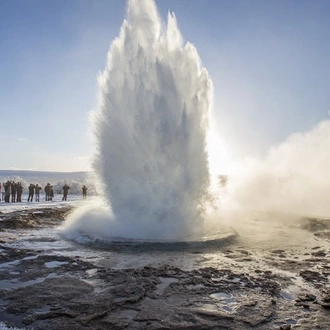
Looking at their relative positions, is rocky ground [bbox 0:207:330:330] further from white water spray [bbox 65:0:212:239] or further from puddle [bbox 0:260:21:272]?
white water spray [bbox 65:0:212:239]

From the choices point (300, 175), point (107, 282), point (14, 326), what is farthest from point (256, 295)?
point (300, 175)

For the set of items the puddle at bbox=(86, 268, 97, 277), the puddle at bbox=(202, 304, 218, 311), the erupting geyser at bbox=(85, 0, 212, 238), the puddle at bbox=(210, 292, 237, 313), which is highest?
the erupting geyser at bbox=(85, 0, 212, 238)

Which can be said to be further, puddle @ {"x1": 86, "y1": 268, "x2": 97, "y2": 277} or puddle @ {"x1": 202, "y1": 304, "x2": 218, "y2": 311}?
puddle @ {"x1": 86, "y1": 268, "x2": 97, "y2": 277}

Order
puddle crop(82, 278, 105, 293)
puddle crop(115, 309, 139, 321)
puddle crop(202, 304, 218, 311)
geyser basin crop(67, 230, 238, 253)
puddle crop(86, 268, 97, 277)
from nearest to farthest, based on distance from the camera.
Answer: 1. puddle crop(115, 309, 139, 321)
2. puddle crop(202, 304, 218, 311)
3. puddle crop(82, 278, 105, 293)
4. puddle crop(86, 268, 97, 277)
5. geyser basin crop(67, 230, 238, 253)

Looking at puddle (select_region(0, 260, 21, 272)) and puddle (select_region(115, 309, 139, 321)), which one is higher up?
puddle (select_region(0, 260, 21, 272))

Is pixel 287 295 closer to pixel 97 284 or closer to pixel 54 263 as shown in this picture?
pixel 97 284

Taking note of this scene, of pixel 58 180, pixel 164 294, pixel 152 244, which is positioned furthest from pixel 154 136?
pixel 58 180

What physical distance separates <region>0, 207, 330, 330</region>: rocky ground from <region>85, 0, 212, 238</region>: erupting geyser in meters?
3.54

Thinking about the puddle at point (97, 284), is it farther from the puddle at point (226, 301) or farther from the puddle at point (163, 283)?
the puddle at point (226, 301)

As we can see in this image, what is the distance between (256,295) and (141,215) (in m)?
6.17

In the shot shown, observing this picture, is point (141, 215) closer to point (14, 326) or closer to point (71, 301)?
point (71, 301)

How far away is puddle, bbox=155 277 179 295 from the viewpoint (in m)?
5.55

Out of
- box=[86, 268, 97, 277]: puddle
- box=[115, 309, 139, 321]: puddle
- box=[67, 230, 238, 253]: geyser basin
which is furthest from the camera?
box=[67, 230, 238, 253]: geyser basin

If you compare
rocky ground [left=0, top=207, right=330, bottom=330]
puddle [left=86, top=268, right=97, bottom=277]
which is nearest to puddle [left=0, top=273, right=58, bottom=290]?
rocky ground [left=0, top=207, right=330, bottom=330]
